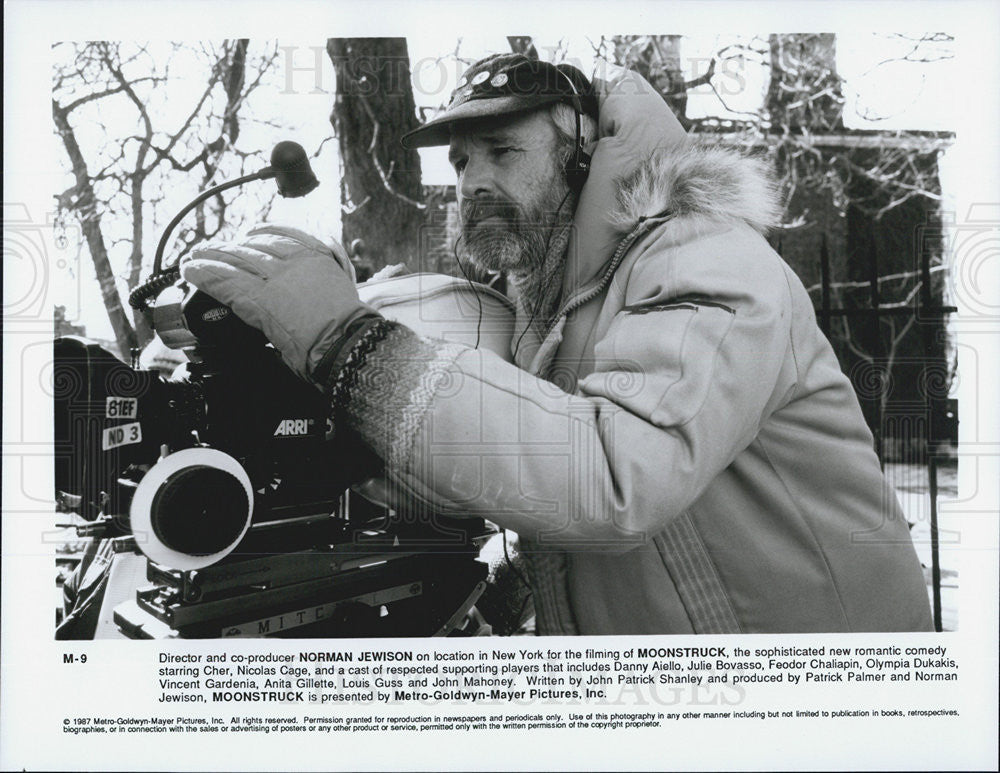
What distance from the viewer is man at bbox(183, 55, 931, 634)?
48.9 inches

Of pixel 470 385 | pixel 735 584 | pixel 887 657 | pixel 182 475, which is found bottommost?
pixel 887 657

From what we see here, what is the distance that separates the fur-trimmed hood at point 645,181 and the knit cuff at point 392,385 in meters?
0.48

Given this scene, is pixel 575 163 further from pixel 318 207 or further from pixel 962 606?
pixel 962 606

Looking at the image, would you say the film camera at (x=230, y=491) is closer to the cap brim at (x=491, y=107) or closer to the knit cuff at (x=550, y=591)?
the knit cuff at (x=550, y=591)

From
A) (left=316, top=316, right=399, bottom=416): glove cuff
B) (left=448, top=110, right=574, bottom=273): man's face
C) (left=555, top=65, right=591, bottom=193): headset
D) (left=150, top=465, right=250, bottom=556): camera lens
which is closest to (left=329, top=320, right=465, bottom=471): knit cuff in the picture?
(left=316, top=316, right=399, bottom=416): glove cuff

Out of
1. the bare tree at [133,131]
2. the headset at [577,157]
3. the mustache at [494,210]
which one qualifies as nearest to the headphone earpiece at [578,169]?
the headset at [577,157]

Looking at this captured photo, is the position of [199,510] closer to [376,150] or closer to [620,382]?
[620,382]

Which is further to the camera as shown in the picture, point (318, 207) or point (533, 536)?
point (318, 207)

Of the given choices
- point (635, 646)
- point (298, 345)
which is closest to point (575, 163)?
point (298, 345)

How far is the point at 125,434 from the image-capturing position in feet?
4.20

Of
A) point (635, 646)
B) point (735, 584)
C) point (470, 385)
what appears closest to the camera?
point (470, 385)

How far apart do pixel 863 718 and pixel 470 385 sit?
1261 mm

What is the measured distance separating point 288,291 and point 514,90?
0.70 m

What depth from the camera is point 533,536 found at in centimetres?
143
